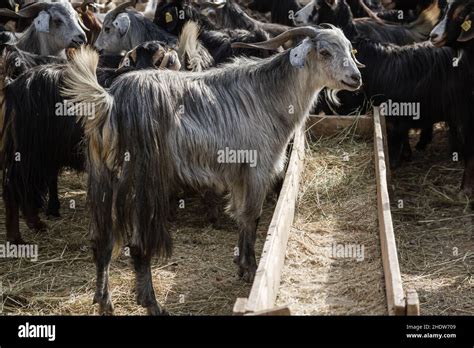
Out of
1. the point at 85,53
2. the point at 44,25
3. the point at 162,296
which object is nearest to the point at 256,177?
the point at 162,296

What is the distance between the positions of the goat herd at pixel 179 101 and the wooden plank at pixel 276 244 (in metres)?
0.23

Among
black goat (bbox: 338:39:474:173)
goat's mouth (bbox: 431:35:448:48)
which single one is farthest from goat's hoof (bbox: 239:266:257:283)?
goat's mouth (bbox: 431:35:448:48)

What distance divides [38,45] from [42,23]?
10.4 inches

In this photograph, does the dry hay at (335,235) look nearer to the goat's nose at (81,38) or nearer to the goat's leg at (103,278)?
the goat's leg at (103,278)

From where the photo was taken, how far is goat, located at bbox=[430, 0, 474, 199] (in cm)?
872

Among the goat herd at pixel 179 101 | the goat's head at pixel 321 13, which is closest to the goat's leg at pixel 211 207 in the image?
the goat herd at pixel 179 101

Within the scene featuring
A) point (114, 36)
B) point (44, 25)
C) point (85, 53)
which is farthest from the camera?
point (114, 36)

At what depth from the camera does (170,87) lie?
21.0 feet

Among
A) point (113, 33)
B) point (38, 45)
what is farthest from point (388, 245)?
point (113, 33)

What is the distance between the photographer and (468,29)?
341 inches

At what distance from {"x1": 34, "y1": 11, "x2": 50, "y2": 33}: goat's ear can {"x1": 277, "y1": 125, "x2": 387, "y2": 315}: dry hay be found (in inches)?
125

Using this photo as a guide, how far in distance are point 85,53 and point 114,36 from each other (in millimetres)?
4254
